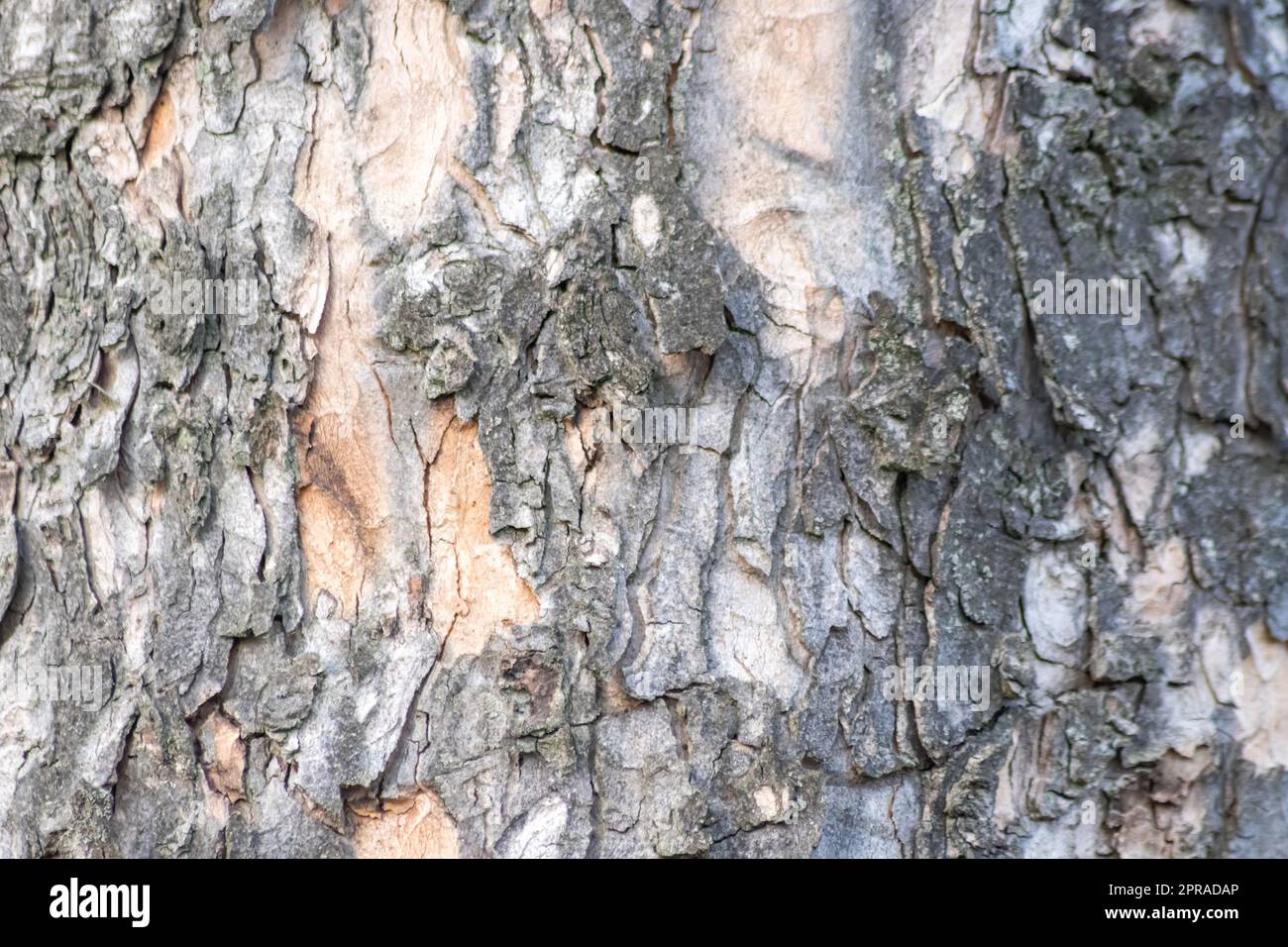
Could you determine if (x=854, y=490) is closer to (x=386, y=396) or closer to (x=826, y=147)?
(x=826, y=147)

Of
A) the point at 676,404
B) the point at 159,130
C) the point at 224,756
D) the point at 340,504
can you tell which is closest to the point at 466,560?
the point at 340,504

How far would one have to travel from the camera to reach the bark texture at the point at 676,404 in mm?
1538

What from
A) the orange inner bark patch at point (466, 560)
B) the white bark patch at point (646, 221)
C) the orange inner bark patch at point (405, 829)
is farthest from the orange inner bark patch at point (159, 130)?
the orange inner bark patch at point (405, 829)

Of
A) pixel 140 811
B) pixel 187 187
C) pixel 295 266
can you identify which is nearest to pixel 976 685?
pixel 295 266

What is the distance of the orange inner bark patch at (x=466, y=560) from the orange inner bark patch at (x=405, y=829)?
264mm

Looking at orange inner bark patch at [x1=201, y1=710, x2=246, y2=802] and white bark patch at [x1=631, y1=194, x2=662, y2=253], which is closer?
white bark patch at [x1=631, y1=194, x2=662, y2=253]

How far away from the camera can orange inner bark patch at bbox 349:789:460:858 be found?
5.42 ft

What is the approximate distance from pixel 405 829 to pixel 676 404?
2.89 ft

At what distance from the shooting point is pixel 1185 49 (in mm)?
1491

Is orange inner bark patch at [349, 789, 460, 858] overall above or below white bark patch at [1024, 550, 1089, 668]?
below

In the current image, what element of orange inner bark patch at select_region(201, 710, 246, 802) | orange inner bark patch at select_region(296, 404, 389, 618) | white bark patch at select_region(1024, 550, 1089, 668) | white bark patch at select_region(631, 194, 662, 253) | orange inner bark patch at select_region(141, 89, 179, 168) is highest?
orange inner bark patch at select_region(141, 89, 179, 168)

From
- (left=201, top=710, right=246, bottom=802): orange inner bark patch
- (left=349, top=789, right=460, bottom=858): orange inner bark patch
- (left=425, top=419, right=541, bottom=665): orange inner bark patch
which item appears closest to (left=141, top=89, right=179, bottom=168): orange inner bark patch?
(left=425, top=419, right=541, bottom=665): orange inner bark patch

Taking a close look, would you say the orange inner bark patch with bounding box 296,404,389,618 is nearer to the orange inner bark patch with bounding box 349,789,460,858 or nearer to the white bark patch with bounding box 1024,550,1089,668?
the orange inner bark patch with bounding box 349,789,460,858

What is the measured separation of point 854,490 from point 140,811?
1368mm
